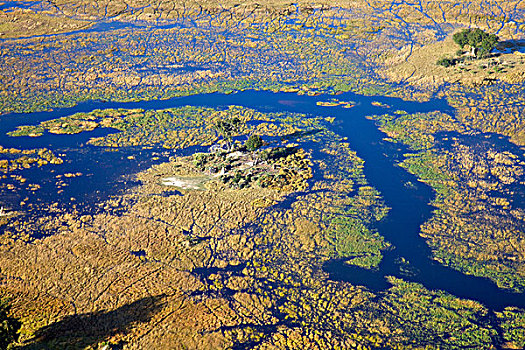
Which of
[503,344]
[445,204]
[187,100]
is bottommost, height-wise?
[503,344]

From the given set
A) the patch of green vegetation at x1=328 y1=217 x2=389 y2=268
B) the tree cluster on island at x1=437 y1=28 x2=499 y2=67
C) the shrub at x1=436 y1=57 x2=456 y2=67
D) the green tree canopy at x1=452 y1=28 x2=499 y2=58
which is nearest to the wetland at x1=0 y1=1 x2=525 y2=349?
the patch of green vegetation at x1=328 y1=217 x2=389 y2=268

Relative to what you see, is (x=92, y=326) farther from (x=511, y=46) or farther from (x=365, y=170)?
(x=511, y=46)

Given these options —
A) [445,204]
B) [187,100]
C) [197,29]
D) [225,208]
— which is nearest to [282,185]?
[225,208]

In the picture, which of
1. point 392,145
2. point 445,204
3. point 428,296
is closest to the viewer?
point 428,296

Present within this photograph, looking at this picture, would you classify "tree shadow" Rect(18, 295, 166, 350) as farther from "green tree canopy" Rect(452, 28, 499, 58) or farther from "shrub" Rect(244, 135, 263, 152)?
"green tree canopy" Rect(452, 28, 499, 58)

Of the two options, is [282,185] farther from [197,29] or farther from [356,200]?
[197,29]

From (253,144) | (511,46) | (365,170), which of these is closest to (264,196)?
(253,144)

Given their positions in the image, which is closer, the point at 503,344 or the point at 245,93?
the point at 503,344
